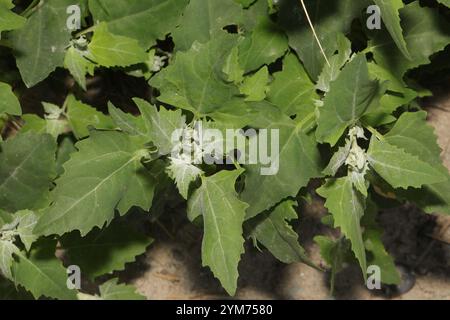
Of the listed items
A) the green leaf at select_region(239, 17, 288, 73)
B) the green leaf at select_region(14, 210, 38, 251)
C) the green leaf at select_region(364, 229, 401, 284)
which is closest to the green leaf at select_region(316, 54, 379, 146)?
the green leaf at select_region(239, 17, 288, 73)

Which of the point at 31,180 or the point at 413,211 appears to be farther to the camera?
the point at 413,211

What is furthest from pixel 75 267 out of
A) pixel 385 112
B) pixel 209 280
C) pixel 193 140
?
pixel 385 112

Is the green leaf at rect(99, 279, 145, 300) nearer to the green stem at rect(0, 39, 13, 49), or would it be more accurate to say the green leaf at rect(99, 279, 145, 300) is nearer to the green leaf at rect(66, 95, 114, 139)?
the green leaf at rect(66, 95, 114, 139)

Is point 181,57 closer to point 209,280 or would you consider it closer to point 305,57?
point 305,57

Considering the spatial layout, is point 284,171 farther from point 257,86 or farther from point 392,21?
point 392,21

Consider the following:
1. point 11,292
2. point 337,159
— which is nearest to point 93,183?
point 337,159
